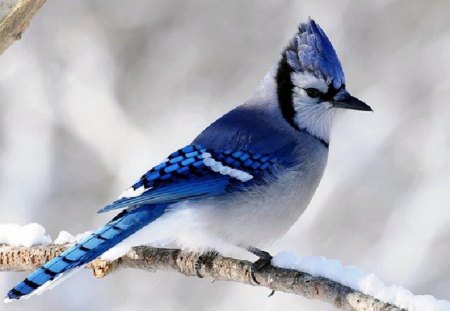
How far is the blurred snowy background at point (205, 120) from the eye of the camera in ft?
18.3

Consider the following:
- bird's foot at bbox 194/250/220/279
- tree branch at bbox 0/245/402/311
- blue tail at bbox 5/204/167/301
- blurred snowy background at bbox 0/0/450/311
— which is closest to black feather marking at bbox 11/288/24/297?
blue tail at bbox 5/204/167/301

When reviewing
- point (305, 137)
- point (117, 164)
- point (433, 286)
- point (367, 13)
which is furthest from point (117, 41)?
point (305, 137)

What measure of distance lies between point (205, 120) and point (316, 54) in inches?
119

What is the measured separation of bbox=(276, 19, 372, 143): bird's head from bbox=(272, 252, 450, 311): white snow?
25.1 inches

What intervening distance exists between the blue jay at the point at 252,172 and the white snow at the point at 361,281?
16 centimetres

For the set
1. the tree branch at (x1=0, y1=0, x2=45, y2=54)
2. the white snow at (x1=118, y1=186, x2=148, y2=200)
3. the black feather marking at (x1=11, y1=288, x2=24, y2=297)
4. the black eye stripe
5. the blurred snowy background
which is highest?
the blurred snowy background

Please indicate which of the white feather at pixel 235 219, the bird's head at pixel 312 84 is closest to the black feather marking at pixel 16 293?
the white feather at pixel 235 219

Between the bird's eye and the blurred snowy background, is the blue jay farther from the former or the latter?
the blurred snowy background

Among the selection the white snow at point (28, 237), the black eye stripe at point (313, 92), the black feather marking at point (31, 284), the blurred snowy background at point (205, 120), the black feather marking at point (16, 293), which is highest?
the blurred snowy background at point (205, 120)

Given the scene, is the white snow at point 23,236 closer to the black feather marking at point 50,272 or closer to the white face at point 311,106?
the black feather marking at point 50,272

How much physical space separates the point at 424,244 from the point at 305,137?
2.17m

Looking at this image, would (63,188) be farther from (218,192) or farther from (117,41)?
(218,192)

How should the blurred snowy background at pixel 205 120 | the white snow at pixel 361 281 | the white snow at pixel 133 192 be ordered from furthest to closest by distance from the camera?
the blurred snowy background at pixel 205 120
the white snow at pixel 133 192
the white snow at pixel 361 281

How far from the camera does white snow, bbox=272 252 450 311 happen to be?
2.26 meters
